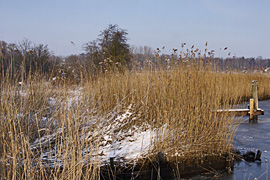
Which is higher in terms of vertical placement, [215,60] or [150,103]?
[215,60]

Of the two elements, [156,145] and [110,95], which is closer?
[156,145]

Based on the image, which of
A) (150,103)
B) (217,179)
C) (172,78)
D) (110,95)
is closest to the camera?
(217,179)

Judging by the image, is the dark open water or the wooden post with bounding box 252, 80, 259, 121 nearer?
the dark open water

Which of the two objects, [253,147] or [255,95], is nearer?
[253,147]

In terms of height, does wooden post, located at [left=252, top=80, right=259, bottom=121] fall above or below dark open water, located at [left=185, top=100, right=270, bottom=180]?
above

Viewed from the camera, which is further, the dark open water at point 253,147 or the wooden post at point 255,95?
the wooden post at point 255,95

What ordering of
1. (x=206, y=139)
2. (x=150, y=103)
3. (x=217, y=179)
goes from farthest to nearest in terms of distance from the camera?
(x=150, y=103)
(x=206, y=139)
(x=217, y=179)

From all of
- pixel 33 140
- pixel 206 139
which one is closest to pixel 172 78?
pixel 206 139

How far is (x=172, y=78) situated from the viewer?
3.51 m

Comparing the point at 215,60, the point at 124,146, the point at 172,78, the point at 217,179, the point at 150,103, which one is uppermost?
the point at 215,60

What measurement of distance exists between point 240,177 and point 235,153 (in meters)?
0.55

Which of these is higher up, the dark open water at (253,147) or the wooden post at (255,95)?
the wooden post at (255,95)

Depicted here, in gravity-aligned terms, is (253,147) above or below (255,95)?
below

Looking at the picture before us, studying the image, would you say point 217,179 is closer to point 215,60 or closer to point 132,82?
point 215,60
